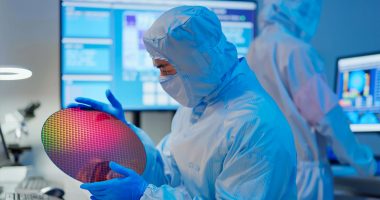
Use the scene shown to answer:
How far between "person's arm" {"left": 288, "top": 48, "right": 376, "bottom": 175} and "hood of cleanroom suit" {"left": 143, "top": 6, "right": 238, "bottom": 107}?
2.50ft

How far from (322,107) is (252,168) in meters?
0.91

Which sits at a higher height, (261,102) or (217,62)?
(217,62)

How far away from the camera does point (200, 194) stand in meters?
1.12

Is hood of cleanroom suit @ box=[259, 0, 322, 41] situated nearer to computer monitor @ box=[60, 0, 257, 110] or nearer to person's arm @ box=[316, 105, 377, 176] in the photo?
computer monitor @ box=[60, 0, 257, 110]

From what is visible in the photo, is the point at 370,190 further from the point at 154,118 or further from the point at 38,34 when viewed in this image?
the point at 38,34

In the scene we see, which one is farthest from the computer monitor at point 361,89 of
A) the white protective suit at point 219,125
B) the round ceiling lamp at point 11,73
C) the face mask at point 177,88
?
the round ceiling lamp at point 11,73

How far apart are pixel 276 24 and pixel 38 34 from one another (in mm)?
1102

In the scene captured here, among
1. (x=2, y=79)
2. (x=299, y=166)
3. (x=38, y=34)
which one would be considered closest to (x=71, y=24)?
(x=38, y=34)

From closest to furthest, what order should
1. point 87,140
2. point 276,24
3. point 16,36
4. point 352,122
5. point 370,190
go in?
point 87,140 → point 16,36 → point 370,190 → point 276,24 → point 352,122

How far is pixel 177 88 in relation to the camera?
1.15 meters

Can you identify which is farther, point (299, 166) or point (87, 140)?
point (299, 166)

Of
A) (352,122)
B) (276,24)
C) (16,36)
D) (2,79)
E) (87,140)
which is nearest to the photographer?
(87,140)

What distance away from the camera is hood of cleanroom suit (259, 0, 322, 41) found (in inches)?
76.1

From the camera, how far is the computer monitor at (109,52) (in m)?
1.76
